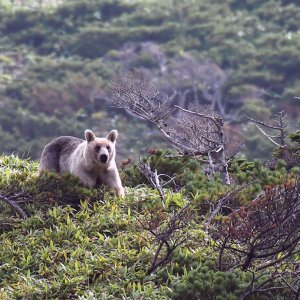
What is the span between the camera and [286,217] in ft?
30.1

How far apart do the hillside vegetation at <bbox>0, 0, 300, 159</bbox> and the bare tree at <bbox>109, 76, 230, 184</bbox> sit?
2029 centimetres

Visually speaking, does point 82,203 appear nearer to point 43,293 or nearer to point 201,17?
point 43,293

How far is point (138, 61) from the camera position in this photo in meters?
48.4

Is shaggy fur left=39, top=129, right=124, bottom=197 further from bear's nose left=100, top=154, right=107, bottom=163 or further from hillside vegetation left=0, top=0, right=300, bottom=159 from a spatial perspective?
hillside vegetation left=0, top=0, right=300, bottom=159

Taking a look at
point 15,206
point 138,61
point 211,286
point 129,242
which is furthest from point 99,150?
point 138,61

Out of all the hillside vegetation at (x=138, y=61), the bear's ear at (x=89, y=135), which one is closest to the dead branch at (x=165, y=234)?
the bear's ear at (x=89, y=135)

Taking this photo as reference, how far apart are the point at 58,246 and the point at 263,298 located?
2396mm

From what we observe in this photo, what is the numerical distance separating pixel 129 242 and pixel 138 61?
125 ft

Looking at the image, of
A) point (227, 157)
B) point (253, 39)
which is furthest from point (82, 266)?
point (253, 39)

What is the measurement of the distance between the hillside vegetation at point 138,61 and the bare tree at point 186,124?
20293 mm

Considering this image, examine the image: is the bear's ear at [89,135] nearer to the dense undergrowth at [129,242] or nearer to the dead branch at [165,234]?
the dense undergrowth at [129,242]

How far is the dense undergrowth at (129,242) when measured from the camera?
9.49 m

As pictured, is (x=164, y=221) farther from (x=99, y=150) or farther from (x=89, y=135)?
(x=89, y=135)

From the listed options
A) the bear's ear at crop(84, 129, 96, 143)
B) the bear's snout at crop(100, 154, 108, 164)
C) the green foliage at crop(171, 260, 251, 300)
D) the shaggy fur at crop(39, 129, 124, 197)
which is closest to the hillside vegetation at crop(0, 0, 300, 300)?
the green foliage at crop(171, 260, 251, 300)
